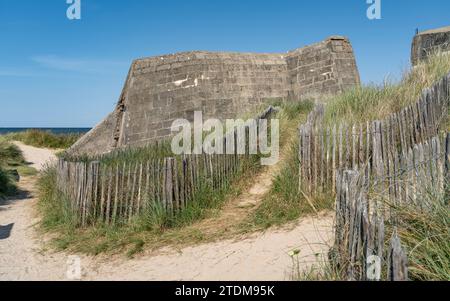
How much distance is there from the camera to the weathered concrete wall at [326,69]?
536 inches

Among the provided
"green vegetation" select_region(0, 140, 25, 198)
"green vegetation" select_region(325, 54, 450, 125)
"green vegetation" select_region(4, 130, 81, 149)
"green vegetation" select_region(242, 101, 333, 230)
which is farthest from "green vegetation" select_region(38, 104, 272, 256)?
"green vegetation" select_region(4, 130, 81, 149)

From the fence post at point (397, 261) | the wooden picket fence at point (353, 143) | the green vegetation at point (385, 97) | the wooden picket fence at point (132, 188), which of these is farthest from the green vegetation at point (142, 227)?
the fence post at point (397, 261)

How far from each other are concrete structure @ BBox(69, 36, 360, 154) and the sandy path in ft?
23.9

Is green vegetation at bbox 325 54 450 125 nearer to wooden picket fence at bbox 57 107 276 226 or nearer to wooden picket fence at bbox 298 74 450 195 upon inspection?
wooden picket fence at bbox 298 74 450 195

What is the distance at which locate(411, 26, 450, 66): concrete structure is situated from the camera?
13.4m

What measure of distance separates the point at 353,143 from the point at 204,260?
2874mm

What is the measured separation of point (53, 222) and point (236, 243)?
144 inches

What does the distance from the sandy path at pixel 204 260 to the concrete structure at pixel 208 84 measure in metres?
7.30

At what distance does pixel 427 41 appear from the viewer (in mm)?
14234

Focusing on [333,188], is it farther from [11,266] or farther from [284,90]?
[284,90]
